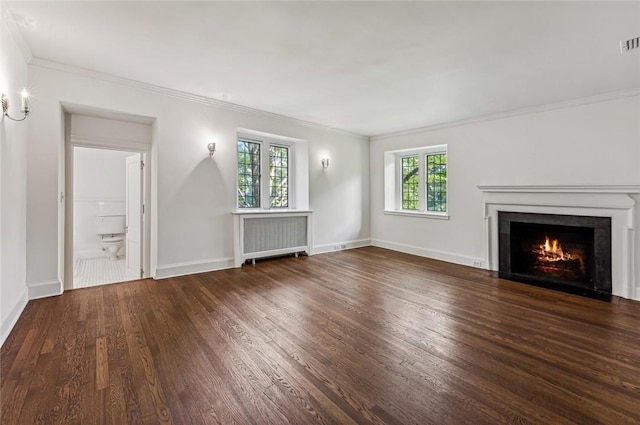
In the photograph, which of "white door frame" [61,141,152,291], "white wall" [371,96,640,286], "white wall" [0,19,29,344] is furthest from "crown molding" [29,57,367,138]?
"white wall" [371,96,640,286]

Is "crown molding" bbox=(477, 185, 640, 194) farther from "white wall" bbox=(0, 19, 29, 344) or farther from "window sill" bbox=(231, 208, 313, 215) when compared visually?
"white wall" bbox=(0, 19, 29, 344)

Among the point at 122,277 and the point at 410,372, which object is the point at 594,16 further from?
the point at 122,277

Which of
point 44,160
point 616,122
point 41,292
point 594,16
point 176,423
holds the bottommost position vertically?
point 176,423

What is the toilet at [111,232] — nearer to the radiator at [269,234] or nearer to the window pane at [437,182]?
the radiator at [269,234]

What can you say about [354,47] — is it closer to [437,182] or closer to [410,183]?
[437,182]

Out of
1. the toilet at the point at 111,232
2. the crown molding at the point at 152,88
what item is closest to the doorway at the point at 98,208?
the toilet at the point at 111,232

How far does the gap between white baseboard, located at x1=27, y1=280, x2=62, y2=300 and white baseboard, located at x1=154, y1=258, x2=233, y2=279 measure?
1015mm

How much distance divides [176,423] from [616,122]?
5.51 m

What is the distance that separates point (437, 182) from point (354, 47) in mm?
3821

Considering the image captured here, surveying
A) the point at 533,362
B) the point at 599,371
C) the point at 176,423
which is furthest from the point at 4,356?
the point at 599,371

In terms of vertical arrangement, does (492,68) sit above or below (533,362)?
above

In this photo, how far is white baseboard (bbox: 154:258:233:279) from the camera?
4043 millimetres

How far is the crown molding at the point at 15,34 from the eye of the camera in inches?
91.8

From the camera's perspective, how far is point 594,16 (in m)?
2.21
